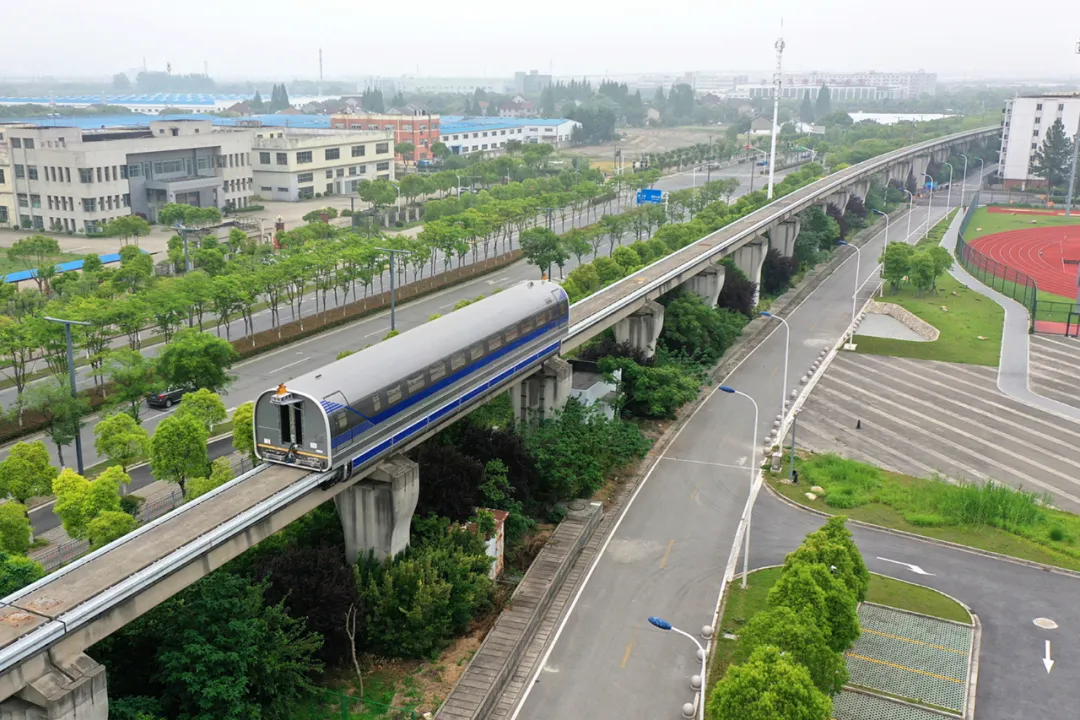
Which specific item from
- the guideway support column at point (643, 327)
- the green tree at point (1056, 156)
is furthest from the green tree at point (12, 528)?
the green tree at point (1056, 156)

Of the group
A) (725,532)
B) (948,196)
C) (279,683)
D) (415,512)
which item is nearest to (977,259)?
(948,196)

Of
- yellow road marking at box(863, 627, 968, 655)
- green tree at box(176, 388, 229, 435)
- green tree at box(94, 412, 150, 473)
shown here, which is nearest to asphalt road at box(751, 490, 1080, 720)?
yellow road marking at box(863, 627, 968, 655)

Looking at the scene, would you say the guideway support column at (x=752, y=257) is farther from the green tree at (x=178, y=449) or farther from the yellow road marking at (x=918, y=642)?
the green tree at (x=178, y=449)

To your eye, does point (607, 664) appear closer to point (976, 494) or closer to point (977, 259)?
point (976, 494)

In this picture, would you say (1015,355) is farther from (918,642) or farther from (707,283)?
(918,642)

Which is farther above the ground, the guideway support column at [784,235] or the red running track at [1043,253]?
the guideway support column at [784,235]

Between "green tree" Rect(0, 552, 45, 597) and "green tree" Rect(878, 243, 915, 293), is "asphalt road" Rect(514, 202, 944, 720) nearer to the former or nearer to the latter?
"green tree" Rect(0, 552, 45, 597)
